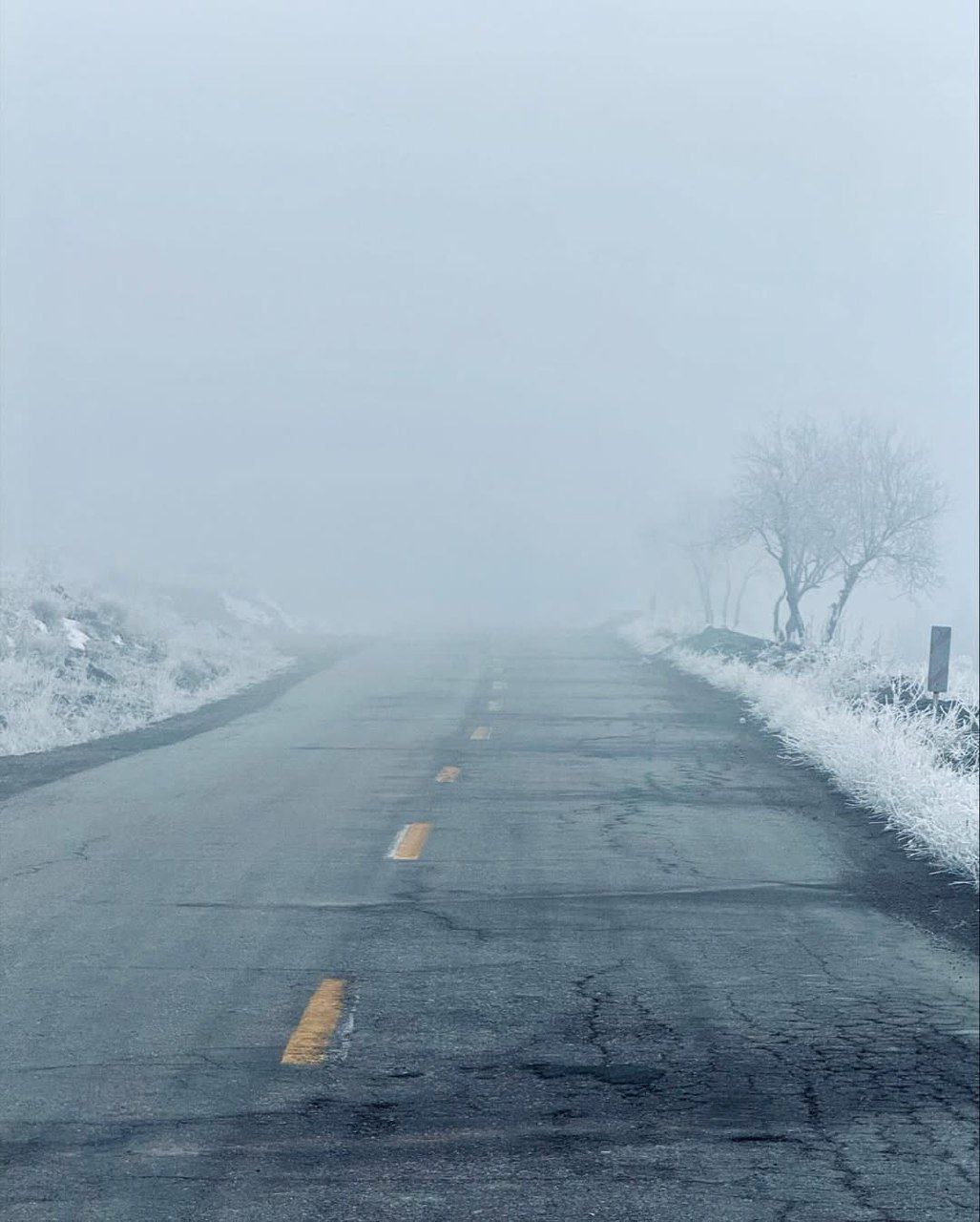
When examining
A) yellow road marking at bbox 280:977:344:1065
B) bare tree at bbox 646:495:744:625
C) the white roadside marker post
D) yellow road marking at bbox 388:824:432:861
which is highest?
bare tree at bbox 646:495:744:625

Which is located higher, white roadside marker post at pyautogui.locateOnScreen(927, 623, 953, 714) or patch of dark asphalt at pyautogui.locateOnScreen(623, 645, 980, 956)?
white roadside marker post at pyautogui.locateOnScreen(927, 623, 953, 714)

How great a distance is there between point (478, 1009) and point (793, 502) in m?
33.6

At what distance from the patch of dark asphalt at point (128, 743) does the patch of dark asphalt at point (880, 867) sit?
23.0ft

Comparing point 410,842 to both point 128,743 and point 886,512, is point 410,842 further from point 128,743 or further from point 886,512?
point 886,512

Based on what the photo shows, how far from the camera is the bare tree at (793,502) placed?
127 feet

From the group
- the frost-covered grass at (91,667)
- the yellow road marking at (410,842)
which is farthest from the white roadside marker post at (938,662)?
the frost-covered grass at (91,667)

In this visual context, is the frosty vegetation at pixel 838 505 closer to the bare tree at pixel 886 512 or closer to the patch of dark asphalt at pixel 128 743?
the bare tree at pixel 886 512

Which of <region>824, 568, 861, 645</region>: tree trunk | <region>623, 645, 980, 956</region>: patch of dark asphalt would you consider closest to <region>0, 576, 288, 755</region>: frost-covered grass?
<region>623, 645, 980, 956</region>: patch of dark asphalt

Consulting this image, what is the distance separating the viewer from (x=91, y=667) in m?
23.0

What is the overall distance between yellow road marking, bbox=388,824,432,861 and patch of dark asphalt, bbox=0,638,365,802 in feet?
12.8

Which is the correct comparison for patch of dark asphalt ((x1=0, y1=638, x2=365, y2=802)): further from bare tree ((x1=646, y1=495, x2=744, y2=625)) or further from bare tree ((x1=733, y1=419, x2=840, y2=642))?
bare tree ((x1=646, y1=495, x2=744, y2=625))

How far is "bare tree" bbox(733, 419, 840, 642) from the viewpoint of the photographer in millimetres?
38781

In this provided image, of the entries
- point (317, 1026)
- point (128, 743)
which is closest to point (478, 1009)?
point (317, 1026)

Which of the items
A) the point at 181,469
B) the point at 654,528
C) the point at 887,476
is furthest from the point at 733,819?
the point at 181,469
